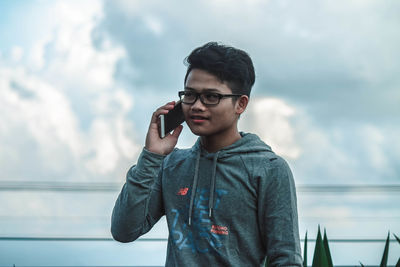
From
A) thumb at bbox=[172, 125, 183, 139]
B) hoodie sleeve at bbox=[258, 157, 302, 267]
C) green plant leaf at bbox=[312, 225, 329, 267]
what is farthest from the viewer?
green plant leaf at bbox=[312, 225, 329, 267]

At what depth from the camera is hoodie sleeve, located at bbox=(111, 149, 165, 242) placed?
1.60 m

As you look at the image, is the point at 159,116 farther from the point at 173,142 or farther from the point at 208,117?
the point at 208,117

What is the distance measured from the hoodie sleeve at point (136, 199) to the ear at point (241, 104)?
26 cm

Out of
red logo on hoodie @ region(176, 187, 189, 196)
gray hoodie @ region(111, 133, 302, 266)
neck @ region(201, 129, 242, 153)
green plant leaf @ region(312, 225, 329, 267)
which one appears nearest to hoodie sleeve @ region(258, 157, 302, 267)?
gray hoodie @ region(111, 133, 302, 266)

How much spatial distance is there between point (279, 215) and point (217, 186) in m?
0.20

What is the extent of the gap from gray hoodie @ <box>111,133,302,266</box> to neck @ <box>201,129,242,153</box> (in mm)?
16

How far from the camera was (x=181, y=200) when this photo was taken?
5.33ft

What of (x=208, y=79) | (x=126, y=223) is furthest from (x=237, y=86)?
(x=126, y=223)

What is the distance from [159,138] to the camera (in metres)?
1.65

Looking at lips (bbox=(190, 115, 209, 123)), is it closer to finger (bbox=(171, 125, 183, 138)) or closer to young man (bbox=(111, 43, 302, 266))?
young man (bbox=(111, 43, 302, 266))

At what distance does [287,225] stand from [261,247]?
4.6 inches

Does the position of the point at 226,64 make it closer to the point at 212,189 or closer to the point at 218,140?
the point at 218,140

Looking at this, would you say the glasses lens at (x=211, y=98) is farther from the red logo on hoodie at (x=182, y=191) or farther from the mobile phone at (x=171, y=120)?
the red logo on hoodie at (x=182, y=191)

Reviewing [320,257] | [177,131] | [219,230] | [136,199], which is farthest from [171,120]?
[320,257]
